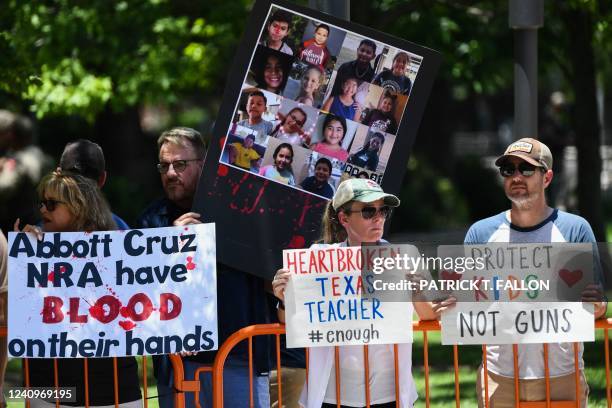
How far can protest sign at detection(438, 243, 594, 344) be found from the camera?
18.1ft

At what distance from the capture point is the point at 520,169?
5.84 m

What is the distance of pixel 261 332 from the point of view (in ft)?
18.4

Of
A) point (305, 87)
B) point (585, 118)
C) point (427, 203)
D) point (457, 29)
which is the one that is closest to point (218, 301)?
point (305, 87)

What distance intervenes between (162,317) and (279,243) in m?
0.67

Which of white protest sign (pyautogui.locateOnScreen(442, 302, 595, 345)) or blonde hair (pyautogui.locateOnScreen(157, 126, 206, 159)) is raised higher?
blonde hair (pyautogui.locateOnScreen(157, 126, 206, 159))

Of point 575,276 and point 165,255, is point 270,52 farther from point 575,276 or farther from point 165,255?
point 575,276

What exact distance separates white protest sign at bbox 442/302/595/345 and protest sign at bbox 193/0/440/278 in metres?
0.72

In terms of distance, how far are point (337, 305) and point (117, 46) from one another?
295 inches

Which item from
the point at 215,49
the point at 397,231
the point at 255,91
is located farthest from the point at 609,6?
the point at 397,231

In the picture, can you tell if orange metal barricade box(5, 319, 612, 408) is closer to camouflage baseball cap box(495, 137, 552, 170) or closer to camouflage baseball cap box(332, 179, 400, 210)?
camouflage baseball cap box(332, 179, 400, 210)

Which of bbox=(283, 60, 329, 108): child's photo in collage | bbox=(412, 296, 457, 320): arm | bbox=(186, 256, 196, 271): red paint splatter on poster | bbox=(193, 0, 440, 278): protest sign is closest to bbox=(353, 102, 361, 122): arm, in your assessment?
bbox=(193, 0, 440, 278): protest sign

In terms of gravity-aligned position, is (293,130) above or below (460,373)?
above

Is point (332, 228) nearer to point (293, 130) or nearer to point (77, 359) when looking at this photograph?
point (293, 130)

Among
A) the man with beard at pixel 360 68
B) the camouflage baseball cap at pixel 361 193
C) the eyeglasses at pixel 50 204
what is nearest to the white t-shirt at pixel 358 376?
the camouflage baseball cap at pixel 361 193
